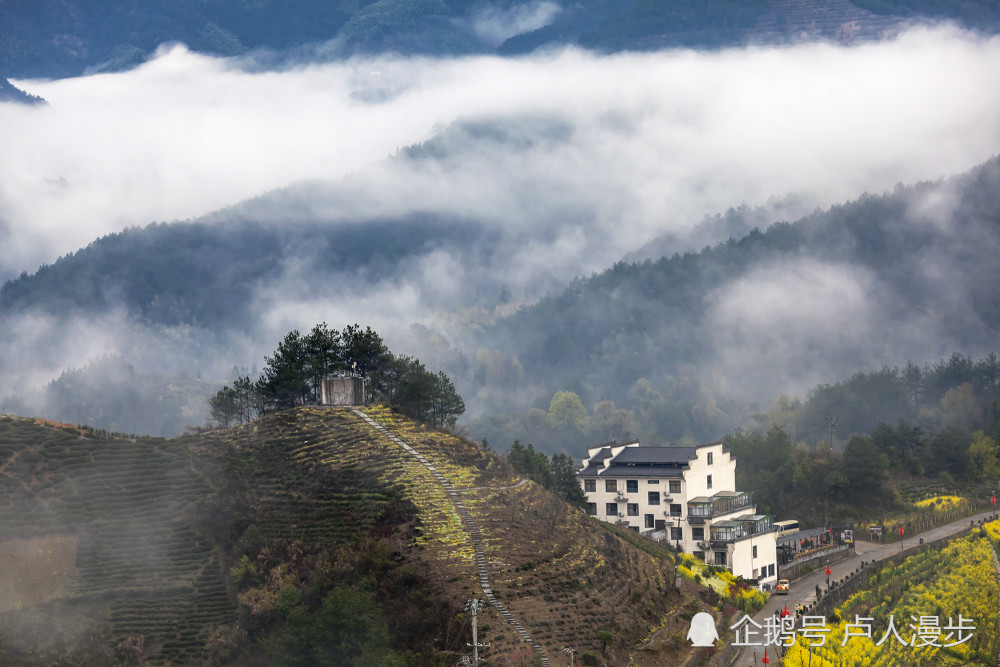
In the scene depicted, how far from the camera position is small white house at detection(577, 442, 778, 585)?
87.2 metres

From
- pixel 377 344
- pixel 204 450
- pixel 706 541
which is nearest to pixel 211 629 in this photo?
pixel 204 450

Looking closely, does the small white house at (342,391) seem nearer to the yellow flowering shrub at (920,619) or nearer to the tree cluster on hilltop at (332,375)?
the tree cluster on hilltop at (332,375)

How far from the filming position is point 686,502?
309 feet

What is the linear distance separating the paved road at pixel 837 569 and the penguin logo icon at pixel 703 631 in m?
1.93

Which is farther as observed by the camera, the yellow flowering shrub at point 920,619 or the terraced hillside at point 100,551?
the terraced hillside at point 100,551

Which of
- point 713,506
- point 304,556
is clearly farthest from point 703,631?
point 713,506

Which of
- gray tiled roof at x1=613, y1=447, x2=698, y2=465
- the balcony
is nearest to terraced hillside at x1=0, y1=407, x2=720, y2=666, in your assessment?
the balcony

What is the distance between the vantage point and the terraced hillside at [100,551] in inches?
2506

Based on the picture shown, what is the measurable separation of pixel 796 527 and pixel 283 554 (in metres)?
56.9

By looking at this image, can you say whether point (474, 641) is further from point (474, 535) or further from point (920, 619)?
point (920, 619)

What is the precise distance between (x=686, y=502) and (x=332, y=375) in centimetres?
3128

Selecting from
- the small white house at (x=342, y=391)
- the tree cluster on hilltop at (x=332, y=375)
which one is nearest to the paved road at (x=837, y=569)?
the tree cluster on hilltop at (x=332, y=375)

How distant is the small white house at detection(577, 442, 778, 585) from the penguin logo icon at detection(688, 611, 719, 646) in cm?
1768

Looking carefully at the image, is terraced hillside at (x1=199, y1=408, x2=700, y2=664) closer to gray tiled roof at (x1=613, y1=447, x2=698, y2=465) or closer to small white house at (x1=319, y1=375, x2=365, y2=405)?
small white house at (x1=319, y1=375, x2=365, y2=405)
